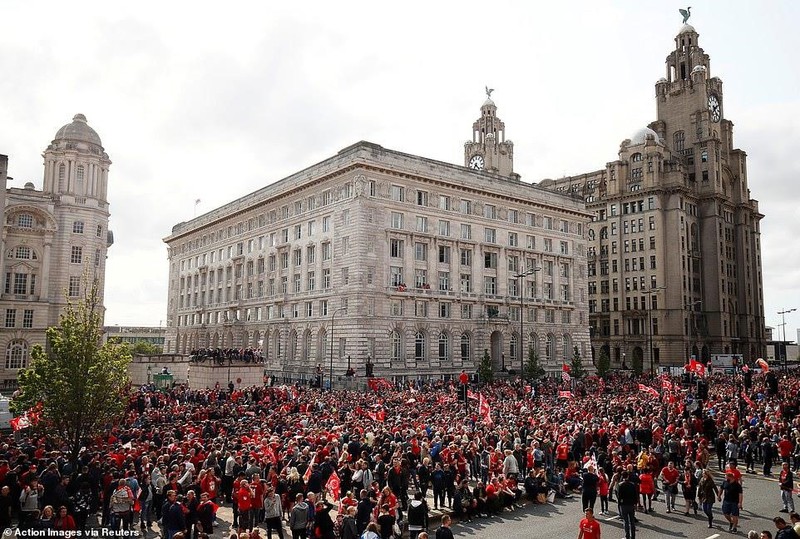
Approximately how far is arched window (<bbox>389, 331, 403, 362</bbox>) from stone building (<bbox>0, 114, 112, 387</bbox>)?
107ft

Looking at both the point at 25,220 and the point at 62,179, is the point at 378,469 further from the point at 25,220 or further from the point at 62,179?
the point at 62,179

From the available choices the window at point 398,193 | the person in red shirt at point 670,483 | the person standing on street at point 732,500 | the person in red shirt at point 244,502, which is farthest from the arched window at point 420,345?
the person in red shirt at point 244,502

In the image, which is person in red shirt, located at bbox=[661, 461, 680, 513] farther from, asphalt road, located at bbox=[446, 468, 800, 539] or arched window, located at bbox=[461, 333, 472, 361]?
arched window, located at bbox=[461, 333, 472, 361]

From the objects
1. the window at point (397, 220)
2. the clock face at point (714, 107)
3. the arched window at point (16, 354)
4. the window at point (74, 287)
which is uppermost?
the clock face at point (714, 107)

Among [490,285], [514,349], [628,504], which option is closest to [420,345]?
[490,285]

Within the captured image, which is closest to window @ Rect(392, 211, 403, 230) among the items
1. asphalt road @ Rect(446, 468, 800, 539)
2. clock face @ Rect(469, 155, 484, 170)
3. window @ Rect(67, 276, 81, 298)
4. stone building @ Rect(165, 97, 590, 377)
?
stone building @ Rect(165, 97, 590, 377)

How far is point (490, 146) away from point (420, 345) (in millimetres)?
58585

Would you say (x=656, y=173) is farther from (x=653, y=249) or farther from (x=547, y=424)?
(x=547, y=424)

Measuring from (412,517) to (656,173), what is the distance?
8797 cm

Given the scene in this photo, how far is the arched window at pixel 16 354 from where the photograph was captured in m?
63.7

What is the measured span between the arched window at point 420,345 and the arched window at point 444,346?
2.27m

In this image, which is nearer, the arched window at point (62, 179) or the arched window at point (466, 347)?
the arched window at point (466, 347)

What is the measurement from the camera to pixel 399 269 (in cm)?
6206

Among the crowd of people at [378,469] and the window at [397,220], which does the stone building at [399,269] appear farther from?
the crowd of people at [378,469]
